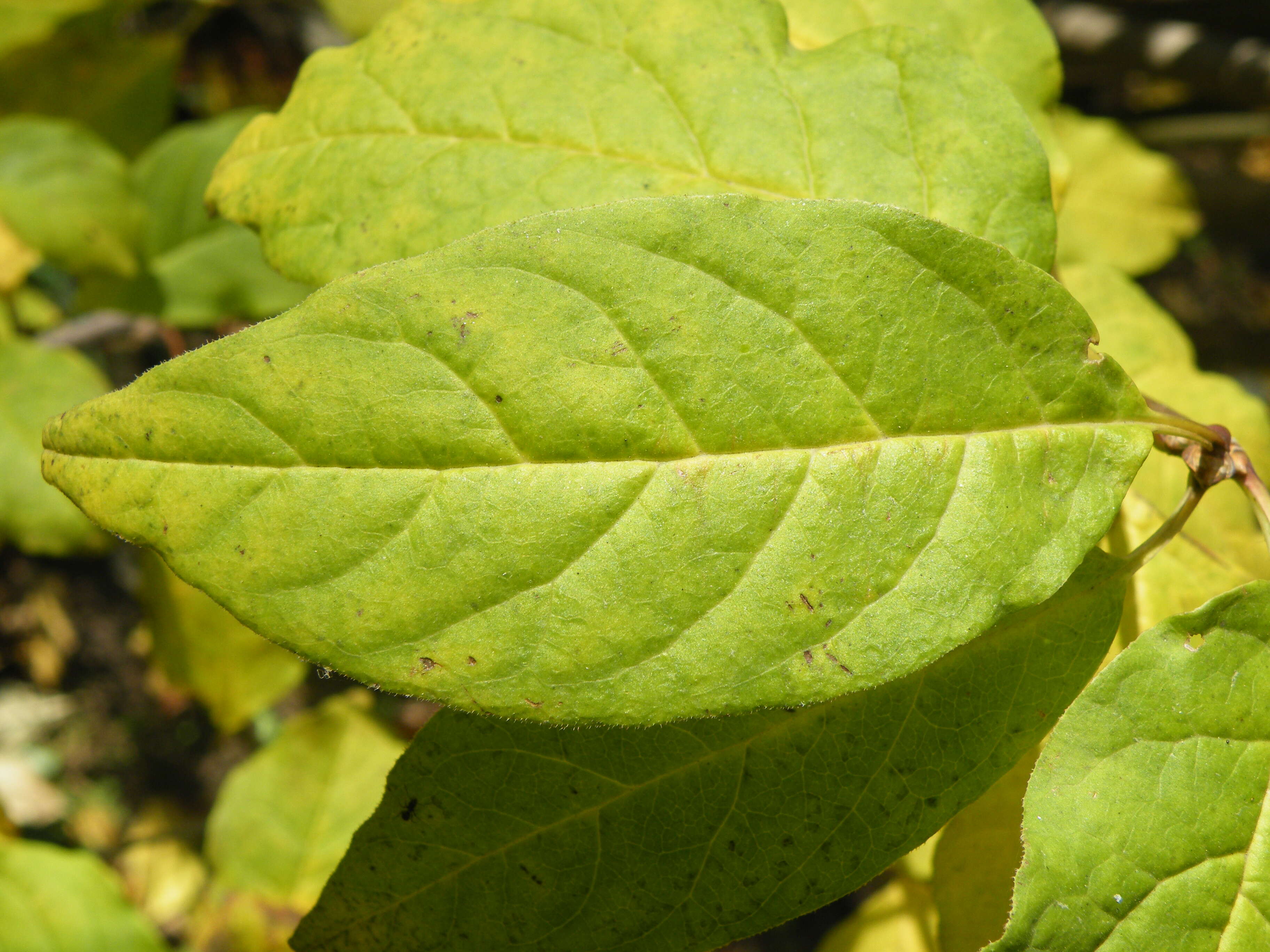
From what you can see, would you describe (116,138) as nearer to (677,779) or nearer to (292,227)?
(292,227)

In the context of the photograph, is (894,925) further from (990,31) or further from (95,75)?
(95,75)

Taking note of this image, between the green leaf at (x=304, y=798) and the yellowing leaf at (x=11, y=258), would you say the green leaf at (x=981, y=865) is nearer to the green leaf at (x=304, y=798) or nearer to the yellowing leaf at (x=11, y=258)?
the green leaf at (x=304, y=798)

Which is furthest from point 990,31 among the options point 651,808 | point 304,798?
point 304,798

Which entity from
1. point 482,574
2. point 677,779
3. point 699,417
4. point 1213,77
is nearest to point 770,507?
point 699,417

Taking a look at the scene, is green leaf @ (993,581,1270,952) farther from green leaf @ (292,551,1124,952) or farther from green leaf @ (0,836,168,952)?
green leaf @ (0,836,168,952)

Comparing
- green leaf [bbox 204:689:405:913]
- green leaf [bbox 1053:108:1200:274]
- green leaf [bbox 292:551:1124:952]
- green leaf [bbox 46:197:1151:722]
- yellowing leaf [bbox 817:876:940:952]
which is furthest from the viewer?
green leaf [bbox 1053:108:1200:274]

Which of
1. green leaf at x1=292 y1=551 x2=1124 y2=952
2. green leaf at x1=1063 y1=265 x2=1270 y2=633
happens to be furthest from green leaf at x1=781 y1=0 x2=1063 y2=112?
green leaf at x1=292 y1=551 x2=1124 y2=952
